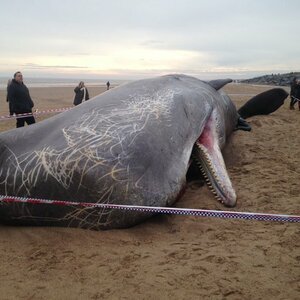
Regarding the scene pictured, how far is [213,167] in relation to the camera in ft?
19.1

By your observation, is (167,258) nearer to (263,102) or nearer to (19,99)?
(19,99)

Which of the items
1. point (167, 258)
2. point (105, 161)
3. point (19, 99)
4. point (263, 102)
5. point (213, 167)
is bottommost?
Answer: point (167, 258)

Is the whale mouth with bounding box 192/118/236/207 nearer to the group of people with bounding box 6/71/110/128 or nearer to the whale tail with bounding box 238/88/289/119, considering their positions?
the group of people with bounding box 6/71/110/128

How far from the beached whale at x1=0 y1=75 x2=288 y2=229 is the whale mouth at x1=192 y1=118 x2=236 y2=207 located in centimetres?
1

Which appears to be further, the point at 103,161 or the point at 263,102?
the point at 263,102

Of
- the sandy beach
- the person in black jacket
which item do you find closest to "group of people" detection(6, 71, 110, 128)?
the person in black jacket

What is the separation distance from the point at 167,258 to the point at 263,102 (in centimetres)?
996

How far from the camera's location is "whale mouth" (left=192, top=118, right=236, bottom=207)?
18.1ft

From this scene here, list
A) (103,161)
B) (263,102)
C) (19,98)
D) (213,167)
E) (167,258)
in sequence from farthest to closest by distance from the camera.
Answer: (263,102), (19,98), (213,167), (103,161), (167,258)

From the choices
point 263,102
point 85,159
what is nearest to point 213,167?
point 85,159

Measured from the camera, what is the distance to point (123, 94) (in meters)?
6.26

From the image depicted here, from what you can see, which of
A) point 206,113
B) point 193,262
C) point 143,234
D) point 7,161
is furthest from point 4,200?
point 206,113

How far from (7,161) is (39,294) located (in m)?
1.91

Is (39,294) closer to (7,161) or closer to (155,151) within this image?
(7,161)
